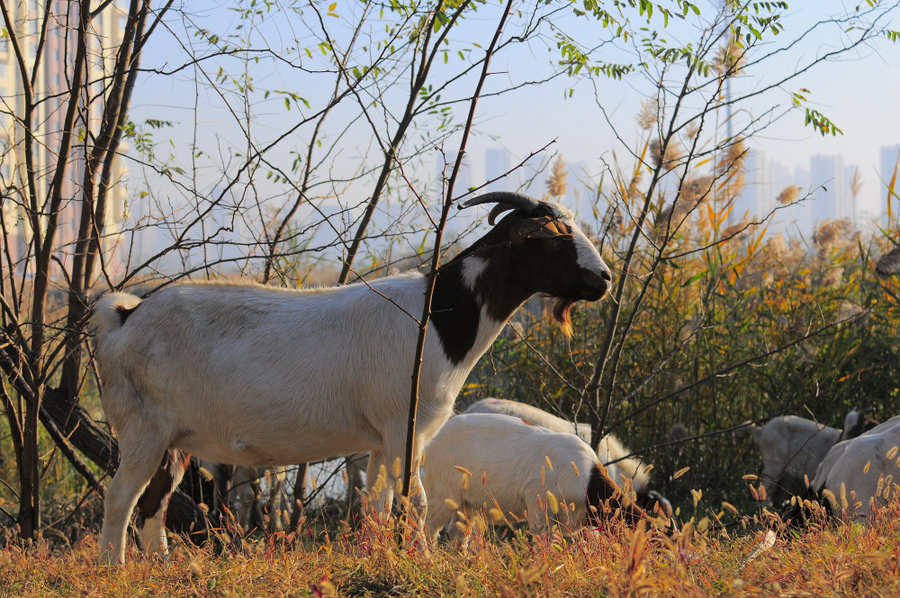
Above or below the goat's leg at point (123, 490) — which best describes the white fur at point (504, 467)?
below

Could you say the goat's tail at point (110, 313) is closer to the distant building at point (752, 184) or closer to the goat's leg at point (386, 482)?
the goat's leg at point (386, 482)

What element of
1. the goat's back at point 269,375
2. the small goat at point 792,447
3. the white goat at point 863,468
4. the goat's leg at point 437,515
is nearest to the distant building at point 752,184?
the white goat at point 863,468

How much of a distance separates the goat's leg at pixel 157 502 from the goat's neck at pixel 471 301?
1.37 meters

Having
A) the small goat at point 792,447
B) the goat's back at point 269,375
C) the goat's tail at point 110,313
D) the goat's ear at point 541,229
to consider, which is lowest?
the small goat at point 792,447

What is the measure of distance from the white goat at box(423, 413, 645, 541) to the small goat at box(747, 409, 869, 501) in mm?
2344

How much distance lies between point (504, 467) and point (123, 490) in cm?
230

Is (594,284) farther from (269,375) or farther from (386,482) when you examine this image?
(269,375)

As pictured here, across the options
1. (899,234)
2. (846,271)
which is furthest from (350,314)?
(846,271)

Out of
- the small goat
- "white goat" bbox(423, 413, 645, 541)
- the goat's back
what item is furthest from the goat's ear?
the small goat

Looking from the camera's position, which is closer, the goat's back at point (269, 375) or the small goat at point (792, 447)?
the goat's back at point (269, 375)

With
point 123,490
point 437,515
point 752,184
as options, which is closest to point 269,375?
point 123,490

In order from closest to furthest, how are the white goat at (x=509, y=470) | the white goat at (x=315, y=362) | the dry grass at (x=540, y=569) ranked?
the dry grass at (x=540, y=569)
the white goat at (x=315, y=362)
the white goat at (x=509, y=470)

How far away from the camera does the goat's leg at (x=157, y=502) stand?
4.10m

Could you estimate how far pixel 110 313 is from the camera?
404cm
